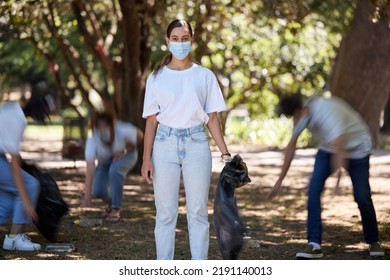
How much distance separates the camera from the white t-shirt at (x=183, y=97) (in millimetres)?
7043

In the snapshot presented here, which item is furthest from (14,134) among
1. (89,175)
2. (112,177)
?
(112,177)

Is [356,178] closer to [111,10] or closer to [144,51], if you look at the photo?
[144,51]

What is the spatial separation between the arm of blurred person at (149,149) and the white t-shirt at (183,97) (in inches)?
3.9

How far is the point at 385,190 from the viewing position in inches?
603

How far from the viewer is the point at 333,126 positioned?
26.7ft

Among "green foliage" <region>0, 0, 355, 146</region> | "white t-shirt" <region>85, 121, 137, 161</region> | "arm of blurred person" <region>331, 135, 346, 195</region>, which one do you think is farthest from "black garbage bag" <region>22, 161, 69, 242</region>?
"green foliage" <region>0, 0, 355, 146</region>

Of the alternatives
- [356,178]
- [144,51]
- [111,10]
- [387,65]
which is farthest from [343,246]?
[111,10]

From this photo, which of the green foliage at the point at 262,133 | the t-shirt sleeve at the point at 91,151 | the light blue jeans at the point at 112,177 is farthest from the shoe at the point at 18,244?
the green foliage at the point at 262,133

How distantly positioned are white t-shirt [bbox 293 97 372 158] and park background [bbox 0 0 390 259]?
1.13m

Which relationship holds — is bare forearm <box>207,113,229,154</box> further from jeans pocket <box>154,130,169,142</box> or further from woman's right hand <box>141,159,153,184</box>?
woman's right hand <box>141,159,153,184</box>

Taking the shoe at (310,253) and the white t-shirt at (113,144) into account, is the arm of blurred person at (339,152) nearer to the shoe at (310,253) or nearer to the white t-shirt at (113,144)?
the shoe at (310,253)
